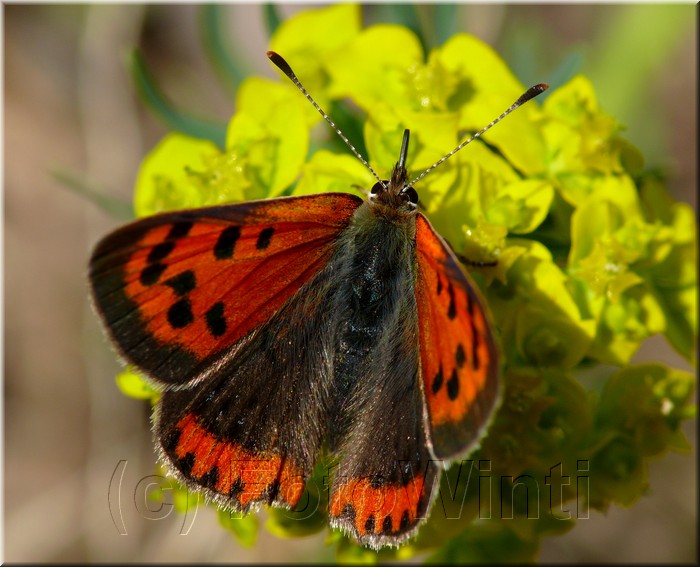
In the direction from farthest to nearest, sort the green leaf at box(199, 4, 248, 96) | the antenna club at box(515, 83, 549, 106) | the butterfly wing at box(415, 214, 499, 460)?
1. the green leaf at box(199, 4, 248, 96)
2. the antenna club at box(515, 83, 549, 106)
3. the butterfly wing at box(415, 214, 499, 460)

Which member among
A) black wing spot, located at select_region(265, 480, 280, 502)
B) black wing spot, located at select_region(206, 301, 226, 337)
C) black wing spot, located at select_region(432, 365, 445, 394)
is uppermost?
black wing spot, located at select_region(206, 301, 226, 337)

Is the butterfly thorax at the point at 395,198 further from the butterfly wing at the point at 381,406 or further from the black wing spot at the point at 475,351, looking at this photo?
the black wing spot at the point at 475,351

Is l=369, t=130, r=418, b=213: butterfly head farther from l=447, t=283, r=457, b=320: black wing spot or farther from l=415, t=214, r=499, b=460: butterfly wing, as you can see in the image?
l=447, t=283, r=457, b=320: black wing spot

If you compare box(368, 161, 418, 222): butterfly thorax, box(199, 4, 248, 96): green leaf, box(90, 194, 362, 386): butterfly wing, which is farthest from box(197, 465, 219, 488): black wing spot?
box(199, 4, 248, 96): green leaf

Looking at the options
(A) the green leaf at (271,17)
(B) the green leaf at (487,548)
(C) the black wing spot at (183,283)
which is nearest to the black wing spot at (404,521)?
(C) the black wing spot at (183,283)

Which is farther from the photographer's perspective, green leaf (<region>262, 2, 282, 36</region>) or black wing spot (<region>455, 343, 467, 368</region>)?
green leaf (<region>262, 2, 282, 36</region>)
